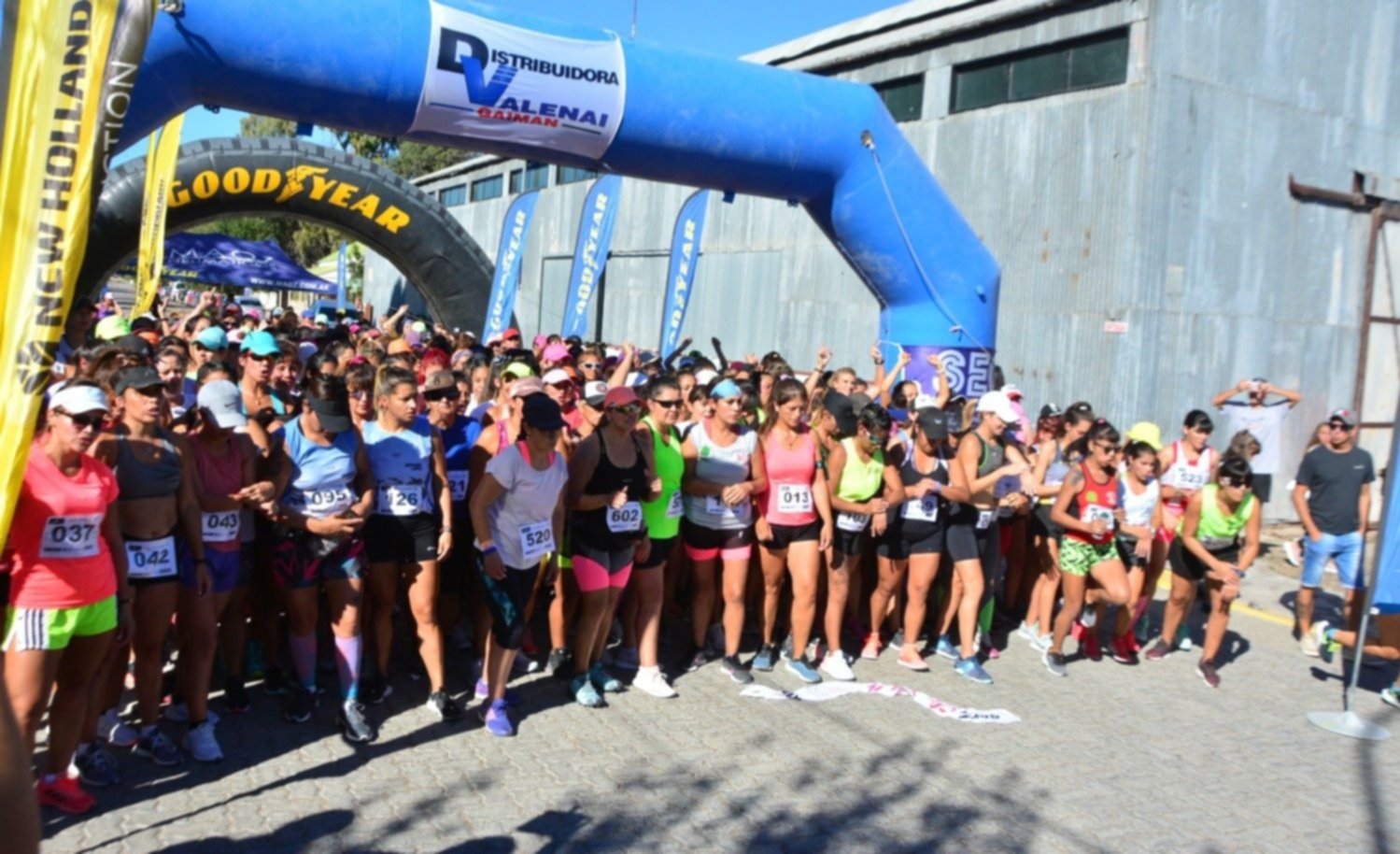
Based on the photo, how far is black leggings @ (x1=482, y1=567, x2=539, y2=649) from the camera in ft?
17.5

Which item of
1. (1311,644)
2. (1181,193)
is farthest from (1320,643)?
(1181,193)

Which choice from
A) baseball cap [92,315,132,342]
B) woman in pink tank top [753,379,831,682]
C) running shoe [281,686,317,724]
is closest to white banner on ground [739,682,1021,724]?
woman in pink tank top [753,379,831,682]

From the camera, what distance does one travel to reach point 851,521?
664 centimetres

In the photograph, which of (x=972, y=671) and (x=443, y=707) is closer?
(x=443, y=707)

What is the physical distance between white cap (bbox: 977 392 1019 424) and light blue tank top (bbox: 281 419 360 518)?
13.3 feet

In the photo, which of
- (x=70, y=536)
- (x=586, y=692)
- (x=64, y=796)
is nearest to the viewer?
(x=70, y=536)

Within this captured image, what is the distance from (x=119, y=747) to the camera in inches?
194

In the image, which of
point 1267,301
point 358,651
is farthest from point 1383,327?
point 358,651

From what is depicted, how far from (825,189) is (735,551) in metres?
3.59

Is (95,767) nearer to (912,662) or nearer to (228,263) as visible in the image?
(912,662)

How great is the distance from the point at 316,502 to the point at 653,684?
86.3 inches

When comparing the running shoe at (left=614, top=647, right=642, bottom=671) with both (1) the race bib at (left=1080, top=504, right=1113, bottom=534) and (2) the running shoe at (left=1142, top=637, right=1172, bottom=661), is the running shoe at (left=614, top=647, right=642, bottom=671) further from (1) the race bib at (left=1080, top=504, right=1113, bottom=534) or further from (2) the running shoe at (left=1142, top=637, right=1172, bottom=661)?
(2) the running shoe at (left=1142, top=637, right=1172, bottom=661)

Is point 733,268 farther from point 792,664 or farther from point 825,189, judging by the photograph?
point 792,664

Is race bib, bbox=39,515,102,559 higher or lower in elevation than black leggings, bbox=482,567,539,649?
higher
